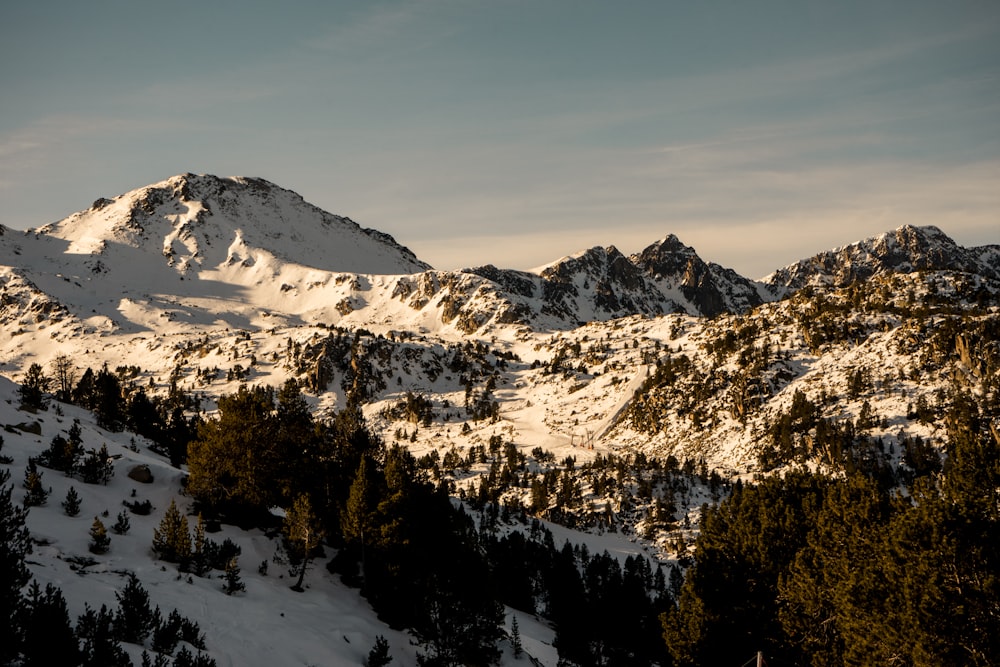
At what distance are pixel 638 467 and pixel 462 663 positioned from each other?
14947 centimetres

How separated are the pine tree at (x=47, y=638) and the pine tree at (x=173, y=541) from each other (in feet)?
50.7

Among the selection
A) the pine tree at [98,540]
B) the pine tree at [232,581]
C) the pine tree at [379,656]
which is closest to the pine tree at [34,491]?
the pine tree at [98,540]

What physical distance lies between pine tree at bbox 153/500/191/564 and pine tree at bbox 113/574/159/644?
9029 millimetres

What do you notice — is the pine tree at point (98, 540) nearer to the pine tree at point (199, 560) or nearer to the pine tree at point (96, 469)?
the pine tree at point (199, 560)

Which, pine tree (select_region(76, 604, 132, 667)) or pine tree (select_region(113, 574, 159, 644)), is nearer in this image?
pine tree (select_region(76, 604, 132, 667))

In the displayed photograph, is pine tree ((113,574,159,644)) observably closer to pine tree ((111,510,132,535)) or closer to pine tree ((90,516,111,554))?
pine tree ((90,516,111,554))

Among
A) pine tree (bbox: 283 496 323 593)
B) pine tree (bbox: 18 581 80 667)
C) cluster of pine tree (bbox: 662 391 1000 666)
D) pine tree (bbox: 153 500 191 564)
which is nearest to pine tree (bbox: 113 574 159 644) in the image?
pine tree (bbox: 18 581 80 667)

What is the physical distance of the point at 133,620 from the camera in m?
21.8

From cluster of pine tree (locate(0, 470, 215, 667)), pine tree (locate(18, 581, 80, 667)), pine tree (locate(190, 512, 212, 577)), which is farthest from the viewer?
pine tree (locate(190, 512, 212, 577))

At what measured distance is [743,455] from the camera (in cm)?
17512

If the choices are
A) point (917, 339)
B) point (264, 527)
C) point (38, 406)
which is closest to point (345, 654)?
point (264, 527)

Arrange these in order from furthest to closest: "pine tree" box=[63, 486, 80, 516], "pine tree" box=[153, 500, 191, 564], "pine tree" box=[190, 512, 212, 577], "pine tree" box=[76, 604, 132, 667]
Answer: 1. "pine tree" box=[63, 486, 80, 516]
2. "pine tree" box=[190, 512, 212, 577]
3. "pine tree" box=[153, 500, 191, 564]
4. "pine tree" box=[76, 604, 132, 667]

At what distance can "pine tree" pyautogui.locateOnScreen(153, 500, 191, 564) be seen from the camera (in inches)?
1248

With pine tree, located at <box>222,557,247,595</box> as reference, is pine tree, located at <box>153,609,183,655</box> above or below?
above
